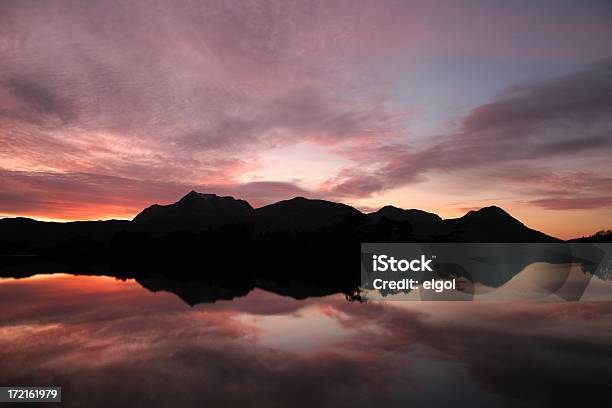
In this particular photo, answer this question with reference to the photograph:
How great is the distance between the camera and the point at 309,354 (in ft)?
67.3

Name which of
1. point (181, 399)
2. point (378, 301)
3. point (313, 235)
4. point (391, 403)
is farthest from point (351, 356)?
point (313, 235)

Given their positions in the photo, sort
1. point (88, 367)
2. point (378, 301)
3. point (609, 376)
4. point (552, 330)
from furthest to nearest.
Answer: point (378, 301) → point (552, 330) → point (88, 367) → point (609, 376)

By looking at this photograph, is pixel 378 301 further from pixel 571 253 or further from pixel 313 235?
pixel 571 253

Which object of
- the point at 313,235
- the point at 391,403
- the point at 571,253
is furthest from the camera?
the point at 313,235

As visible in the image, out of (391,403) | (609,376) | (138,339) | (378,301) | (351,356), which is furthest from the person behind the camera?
(378,301)

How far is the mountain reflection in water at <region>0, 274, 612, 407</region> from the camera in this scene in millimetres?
15039

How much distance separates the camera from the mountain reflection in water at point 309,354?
1504 cm

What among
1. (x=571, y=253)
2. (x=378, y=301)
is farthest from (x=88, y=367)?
(x=571, y=253)

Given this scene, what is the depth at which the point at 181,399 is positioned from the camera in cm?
1452

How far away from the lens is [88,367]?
1817 cm

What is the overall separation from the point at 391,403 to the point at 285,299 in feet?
90.1

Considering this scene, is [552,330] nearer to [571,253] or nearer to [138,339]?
[138,339]

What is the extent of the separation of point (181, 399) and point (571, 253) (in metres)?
155

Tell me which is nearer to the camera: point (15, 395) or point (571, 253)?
point (15, 395)
